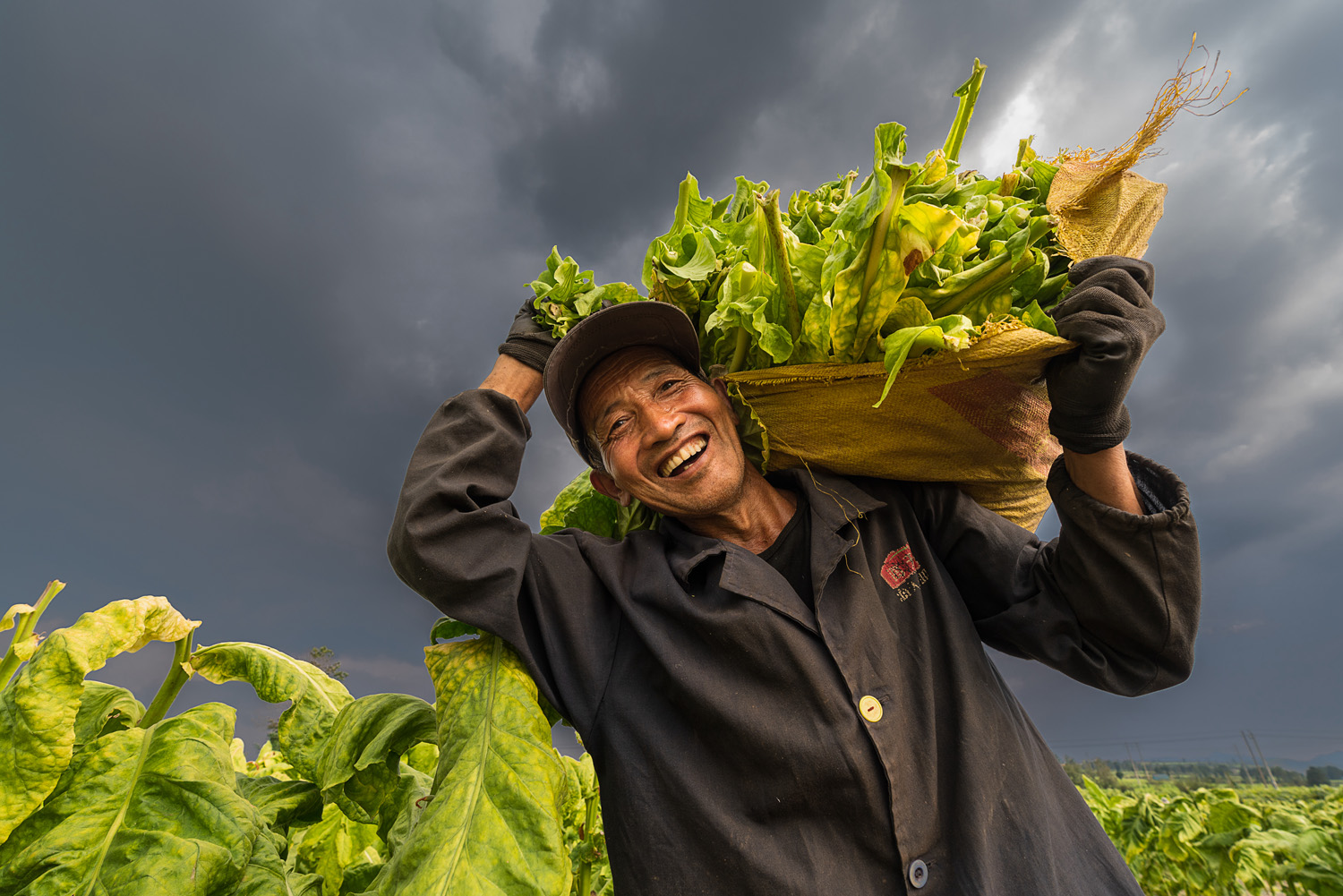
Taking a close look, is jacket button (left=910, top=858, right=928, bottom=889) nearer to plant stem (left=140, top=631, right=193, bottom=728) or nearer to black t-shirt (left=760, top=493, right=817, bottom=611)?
black t-shirt (left=760, top=493, right=817, bottom=611)

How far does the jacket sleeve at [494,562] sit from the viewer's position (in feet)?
5.75

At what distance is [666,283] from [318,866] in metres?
2.46

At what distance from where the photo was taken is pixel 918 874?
156 cm

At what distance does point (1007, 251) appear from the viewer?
174 centimetres

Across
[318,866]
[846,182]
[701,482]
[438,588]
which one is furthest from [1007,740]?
[318,866]

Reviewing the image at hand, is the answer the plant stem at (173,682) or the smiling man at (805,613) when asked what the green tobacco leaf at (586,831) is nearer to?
the smiling man at (805,613)

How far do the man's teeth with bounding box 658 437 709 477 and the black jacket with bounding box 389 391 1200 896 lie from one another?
23cm

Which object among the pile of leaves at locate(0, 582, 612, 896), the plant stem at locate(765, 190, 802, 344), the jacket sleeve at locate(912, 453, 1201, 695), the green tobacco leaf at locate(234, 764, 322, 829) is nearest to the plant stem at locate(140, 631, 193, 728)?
the pile of leaves at locate(0, 582, 612, 896)

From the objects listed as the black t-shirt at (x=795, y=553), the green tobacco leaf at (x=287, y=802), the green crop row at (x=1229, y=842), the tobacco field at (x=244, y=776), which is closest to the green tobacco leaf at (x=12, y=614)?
the tobacco field at (x=244, y=776)

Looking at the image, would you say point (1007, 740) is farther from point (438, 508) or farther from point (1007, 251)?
point (438, 508)

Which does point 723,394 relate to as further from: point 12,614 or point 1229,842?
point 1229,842

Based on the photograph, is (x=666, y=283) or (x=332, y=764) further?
(x=666, y=283)

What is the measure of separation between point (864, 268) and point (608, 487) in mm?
1244

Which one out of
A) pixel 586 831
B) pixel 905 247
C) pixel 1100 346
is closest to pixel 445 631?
pixel 905 247
